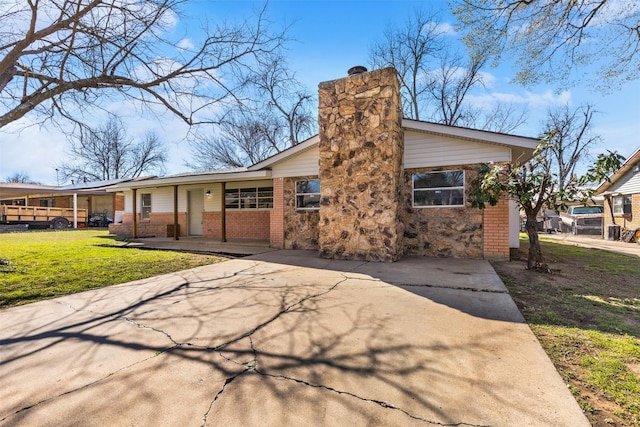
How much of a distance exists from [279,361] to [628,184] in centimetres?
2142

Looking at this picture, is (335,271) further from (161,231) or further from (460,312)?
(161,231)

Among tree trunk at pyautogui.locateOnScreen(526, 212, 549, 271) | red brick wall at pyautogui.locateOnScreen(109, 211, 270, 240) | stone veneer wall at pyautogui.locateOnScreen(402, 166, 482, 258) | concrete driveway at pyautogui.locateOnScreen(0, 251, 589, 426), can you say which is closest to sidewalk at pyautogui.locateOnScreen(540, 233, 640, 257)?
tree trunk at pyautogui.locateOnScreen(526, 212, 549, 271)

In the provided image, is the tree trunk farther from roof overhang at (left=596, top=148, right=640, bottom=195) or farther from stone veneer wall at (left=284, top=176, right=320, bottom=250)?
roof overhang at (left=596, top=148, right=640, bottom=195)

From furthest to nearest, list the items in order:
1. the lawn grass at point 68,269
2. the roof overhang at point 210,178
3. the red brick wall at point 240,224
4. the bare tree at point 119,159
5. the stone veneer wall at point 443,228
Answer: the bare tree at point 119,159
the red brick wall at point 240,224
the roof overhang at point 210,178
the stone veneer wall at point 443,228
the lawn grass at point 68,269

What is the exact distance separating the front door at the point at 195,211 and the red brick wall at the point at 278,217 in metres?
6.12

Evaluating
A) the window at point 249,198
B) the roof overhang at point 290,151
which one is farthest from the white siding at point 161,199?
the roof overhang at point 290,151

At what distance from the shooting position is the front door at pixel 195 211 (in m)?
14.8

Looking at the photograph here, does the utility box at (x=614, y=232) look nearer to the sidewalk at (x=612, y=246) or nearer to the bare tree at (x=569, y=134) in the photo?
the sidewalk at (x=612, y=246)

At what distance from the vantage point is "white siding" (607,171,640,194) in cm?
1486

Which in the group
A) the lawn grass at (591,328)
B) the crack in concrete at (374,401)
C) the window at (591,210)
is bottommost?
the lawn grass at (591,328)

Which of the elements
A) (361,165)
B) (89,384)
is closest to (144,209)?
(361,165)

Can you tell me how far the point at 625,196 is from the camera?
1584cm

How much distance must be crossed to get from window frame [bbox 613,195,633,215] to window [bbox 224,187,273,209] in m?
18.6

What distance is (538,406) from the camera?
194 centimetres
